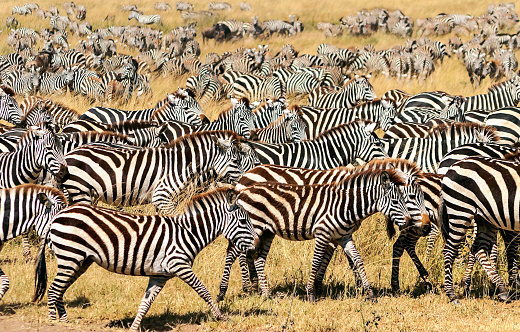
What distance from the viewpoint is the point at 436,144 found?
1057 centimetres

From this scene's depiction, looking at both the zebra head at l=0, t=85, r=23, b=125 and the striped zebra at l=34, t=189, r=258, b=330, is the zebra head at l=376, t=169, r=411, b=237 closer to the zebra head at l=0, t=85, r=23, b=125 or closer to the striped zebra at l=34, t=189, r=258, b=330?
the striped zebra at l=34, t=189, r=258, b=330

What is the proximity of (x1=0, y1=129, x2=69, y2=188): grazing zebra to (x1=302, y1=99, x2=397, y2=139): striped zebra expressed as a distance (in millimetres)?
6158

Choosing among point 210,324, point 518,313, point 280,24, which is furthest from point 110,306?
point 280,24

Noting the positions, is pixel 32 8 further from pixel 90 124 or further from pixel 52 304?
pixel 52 304

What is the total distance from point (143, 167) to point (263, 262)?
2.41 meters

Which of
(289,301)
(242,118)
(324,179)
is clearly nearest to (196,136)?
(324,179)

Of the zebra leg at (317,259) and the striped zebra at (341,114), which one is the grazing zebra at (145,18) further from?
the zebra leg at (317,259)

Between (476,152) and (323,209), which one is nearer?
(323,209)

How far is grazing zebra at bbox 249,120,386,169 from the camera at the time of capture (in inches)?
380

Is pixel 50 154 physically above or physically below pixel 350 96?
below

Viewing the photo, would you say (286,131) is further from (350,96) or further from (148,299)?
(148,299)

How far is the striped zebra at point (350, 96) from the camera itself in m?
16.2

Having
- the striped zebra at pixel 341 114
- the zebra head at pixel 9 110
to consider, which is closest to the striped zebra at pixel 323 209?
the striped zebra at pixel 341 114

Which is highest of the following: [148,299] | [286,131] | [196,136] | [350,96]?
[350,96]
